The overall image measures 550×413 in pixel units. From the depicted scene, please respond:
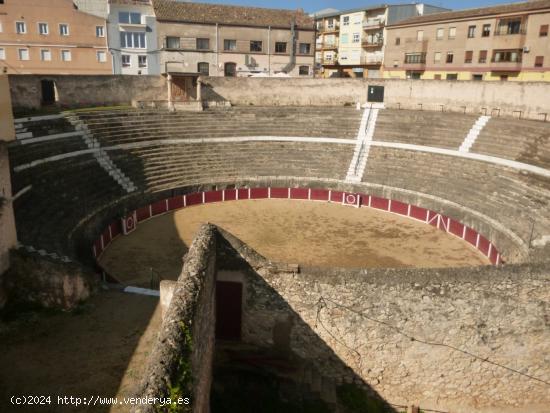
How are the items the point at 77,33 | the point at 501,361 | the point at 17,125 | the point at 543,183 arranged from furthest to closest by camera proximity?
1. the point at 77,33
2. the point at 17,125
3. the point at 543,183
4. the point at 501,361

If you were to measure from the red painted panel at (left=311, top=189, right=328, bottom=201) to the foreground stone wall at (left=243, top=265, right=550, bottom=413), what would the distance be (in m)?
17.9

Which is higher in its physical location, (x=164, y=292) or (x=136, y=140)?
(x=136, y=140)

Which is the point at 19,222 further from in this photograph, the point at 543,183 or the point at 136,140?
the point at 543,183

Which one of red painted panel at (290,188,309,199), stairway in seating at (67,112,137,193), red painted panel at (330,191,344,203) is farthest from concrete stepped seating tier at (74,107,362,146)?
red painted panel at (330,191,344,203)

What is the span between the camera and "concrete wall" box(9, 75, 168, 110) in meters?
28.7

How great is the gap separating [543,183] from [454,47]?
2458cm

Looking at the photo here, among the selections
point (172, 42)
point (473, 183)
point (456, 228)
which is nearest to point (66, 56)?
point (172, 42)

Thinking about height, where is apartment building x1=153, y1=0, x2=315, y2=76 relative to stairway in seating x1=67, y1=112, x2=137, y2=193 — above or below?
above

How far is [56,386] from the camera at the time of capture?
9.86 meters

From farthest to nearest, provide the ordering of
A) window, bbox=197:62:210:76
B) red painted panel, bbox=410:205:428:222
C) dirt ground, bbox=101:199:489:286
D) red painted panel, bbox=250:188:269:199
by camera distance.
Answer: window, bbox=197:62:210:76 < red painted panel, bbox=250:188:269:199 < red painted panel, bbox=410:205:428:222 < dirt ground, bbox=101:199:489:286

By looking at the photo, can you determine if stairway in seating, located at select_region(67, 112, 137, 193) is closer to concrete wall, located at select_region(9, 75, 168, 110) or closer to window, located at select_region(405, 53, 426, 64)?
concrete wall, located at select_region(9, 75, 168, 110)

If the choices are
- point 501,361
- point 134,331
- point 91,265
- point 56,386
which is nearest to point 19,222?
Result: point 91,265

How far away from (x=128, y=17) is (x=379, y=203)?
31.3m

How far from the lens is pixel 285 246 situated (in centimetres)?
2217
